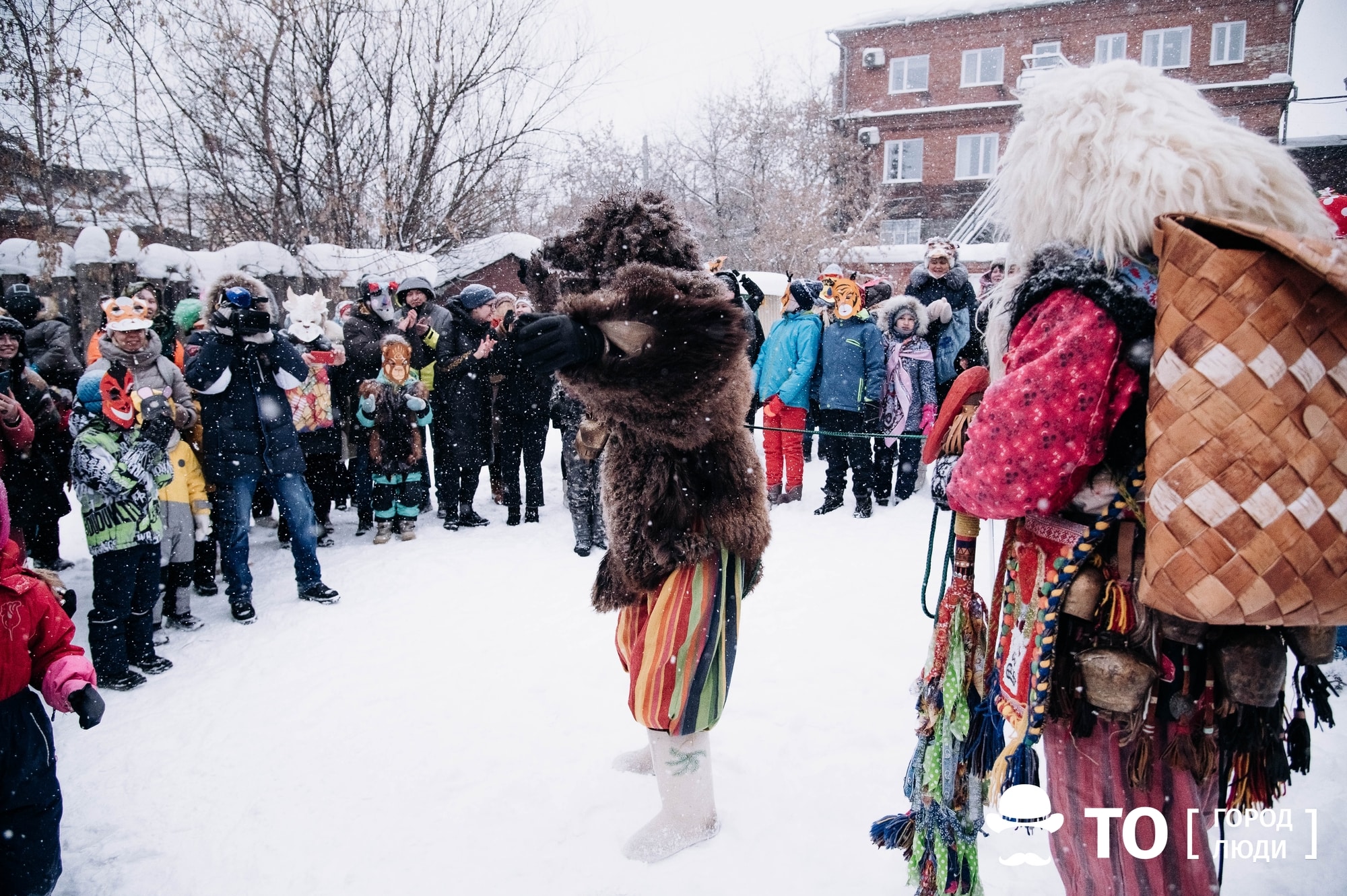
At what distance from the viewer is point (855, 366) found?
620 centimetres

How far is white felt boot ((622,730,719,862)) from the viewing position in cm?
224

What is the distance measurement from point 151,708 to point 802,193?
19451 millimetres

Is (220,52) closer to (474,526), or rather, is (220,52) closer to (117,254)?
(117,254)

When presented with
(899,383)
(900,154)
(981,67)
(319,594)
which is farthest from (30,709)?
(981,67)

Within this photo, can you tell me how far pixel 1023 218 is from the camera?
1636 mm

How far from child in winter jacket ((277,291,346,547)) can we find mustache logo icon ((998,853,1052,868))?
5.04 metres

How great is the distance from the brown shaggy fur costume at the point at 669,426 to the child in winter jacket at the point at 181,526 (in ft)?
9.92

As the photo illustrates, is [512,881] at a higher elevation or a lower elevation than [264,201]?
lower

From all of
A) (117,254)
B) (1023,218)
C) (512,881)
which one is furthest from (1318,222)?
(117,254)

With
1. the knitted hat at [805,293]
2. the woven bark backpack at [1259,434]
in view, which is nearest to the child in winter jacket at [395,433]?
the knitted hat at [805,293]

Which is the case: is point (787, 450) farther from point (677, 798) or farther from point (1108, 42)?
point (1108, 42)

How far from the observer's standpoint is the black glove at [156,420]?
3.65 metres

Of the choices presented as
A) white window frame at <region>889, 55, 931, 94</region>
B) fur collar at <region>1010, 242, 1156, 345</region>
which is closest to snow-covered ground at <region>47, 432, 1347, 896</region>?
fur collar at <region>1010, 242, 1156, 345</region>

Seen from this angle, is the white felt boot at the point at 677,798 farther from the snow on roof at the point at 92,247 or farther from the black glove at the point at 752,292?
the snow on roof at the point at 92,247
